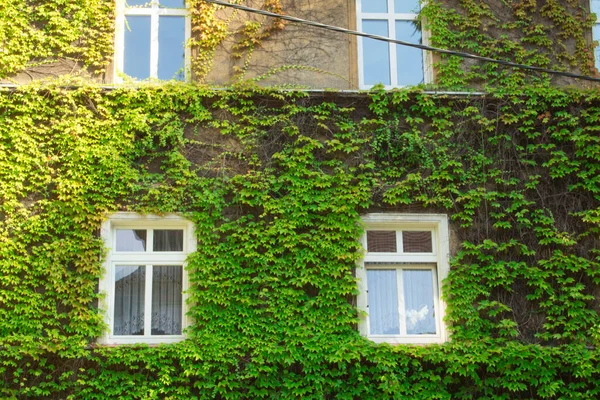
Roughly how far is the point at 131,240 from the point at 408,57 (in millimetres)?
4455

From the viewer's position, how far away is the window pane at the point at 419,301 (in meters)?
9.44

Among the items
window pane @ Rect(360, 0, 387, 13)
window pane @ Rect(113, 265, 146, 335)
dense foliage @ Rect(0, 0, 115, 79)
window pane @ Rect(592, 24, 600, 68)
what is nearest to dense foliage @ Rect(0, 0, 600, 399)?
dense foliage @ Rect(0, 0, 115, 79)

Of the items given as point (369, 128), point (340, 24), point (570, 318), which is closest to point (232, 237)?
point (369, 128)

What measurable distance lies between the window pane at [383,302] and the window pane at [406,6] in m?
3.66

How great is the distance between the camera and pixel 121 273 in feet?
30.6

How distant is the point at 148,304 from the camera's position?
30.3 feet

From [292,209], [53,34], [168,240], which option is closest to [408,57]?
[292,209]

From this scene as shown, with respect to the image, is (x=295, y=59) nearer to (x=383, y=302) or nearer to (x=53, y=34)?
(x=53, y=34)

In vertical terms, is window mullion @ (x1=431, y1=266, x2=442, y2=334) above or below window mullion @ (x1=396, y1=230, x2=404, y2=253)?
below

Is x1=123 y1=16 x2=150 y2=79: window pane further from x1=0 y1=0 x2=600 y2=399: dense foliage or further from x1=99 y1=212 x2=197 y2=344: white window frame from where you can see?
x1=99 y1=212 x2=197 y2=344: white window frame

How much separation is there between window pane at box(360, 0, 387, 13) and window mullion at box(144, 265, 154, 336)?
15.0 ft

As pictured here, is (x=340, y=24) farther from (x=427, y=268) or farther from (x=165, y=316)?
(x=165, y=316)

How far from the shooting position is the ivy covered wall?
8781mm

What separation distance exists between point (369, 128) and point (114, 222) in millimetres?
3388
